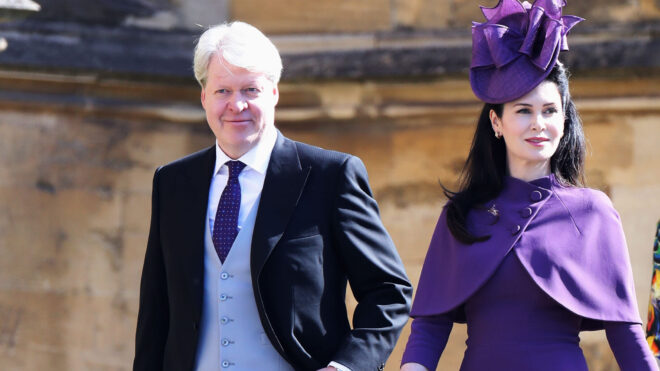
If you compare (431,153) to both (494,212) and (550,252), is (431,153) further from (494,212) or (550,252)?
(550,252)

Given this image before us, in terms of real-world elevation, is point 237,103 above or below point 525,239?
above

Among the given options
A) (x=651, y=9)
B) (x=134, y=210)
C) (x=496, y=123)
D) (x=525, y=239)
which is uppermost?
(x=651, y=9)

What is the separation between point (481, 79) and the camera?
3.26 metres

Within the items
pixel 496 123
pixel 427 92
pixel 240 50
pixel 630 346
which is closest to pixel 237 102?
pixel 240 50

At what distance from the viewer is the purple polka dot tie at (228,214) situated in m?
3.24

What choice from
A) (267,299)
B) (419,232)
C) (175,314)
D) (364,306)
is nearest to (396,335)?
(364,306)

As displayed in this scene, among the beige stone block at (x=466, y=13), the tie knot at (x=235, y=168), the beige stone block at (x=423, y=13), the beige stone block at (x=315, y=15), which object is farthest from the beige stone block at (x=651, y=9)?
the tie knot at (x=235, y=168)

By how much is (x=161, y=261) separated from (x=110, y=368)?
2215mm

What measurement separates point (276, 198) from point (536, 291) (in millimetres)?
738

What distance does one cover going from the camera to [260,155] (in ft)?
11.0

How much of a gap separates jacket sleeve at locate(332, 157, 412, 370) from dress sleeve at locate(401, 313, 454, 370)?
5 centimetres

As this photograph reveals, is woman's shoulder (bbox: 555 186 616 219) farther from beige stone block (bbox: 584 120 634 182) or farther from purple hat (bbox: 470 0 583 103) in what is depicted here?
beige stone block (bbox: 584 120 634 182)

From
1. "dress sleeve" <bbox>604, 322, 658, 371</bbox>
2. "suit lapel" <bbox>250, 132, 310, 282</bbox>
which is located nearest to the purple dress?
"dress sleeve" <bbox>604, 322, 658, 371</bbox>

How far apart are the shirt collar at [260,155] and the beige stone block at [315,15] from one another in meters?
2.19
